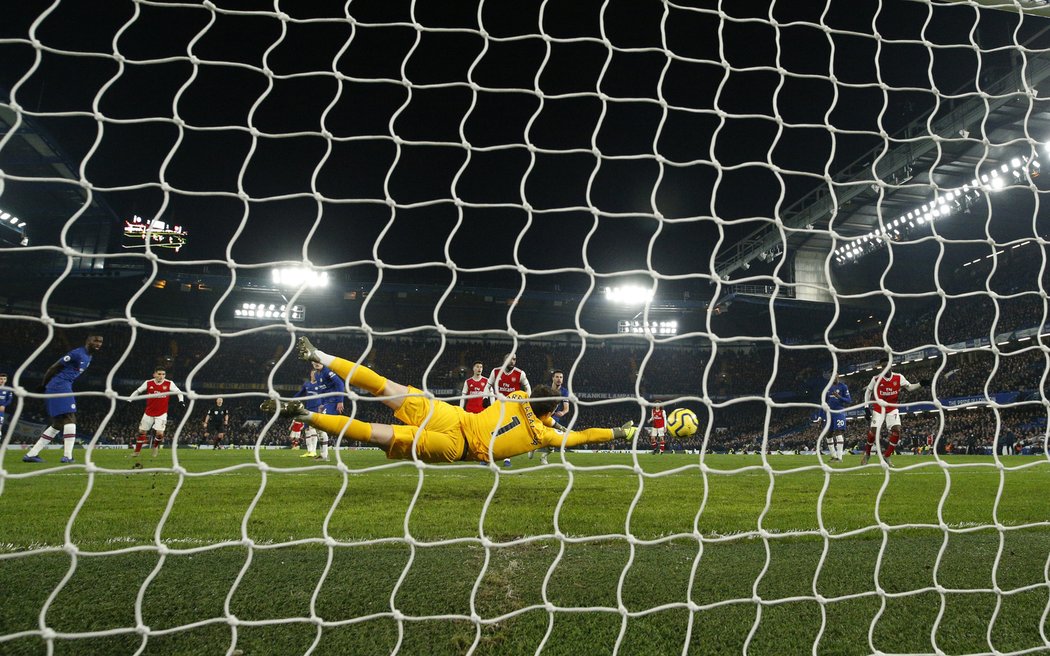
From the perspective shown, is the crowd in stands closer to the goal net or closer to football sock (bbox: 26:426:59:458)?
the goal net

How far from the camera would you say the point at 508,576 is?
3057 millimetres

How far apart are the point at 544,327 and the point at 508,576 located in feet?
95.4

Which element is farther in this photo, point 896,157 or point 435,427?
point 896,157

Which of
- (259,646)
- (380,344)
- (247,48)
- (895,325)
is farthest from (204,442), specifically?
(895,325)


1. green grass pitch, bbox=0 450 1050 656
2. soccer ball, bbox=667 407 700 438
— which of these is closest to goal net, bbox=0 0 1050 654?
green grass pitch, bbox=0 450 1050 656

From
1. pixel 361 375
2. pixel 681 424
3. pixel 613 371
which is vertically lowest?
pixel 613 371

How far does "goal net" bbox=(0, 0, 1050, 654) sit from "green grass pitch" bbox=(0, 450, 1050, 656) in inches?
1.3

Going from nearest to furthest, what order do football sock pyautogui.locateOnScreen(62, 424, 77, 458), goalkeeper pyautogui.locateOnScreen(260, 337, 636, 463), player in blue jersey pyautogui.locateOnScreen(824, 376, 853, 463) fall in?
1. goalkeeper pyautogui.locateOnScreen(260, 337, 636, 463)
2. football sock pyautogui.locateOnScreen(62, 424, 77, 458)
3. player in blue jersey pyautogui.locateOnScreen(824, 376, 853, 463)

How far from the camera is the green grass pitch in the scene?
226 centimetres

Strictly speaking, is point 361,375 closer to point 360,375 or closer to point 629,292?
point 360,375

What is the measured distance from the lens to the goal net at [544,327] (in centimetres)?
240

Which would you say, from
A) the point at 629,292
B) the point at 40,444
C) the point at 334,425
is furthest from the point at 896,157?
the point at 40,444

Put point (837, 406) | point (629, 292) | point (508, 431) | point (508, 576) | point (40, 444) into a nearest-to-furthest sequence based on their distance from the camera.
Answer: point (508, 576) < point (508, 431) < point (40, 444) < point (837, 406) < point (629, 292)

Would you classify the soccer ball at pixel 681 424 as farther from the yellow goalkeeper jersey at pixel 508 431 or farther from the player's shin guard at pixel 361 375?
the player's shin guard at pixel 361 375
